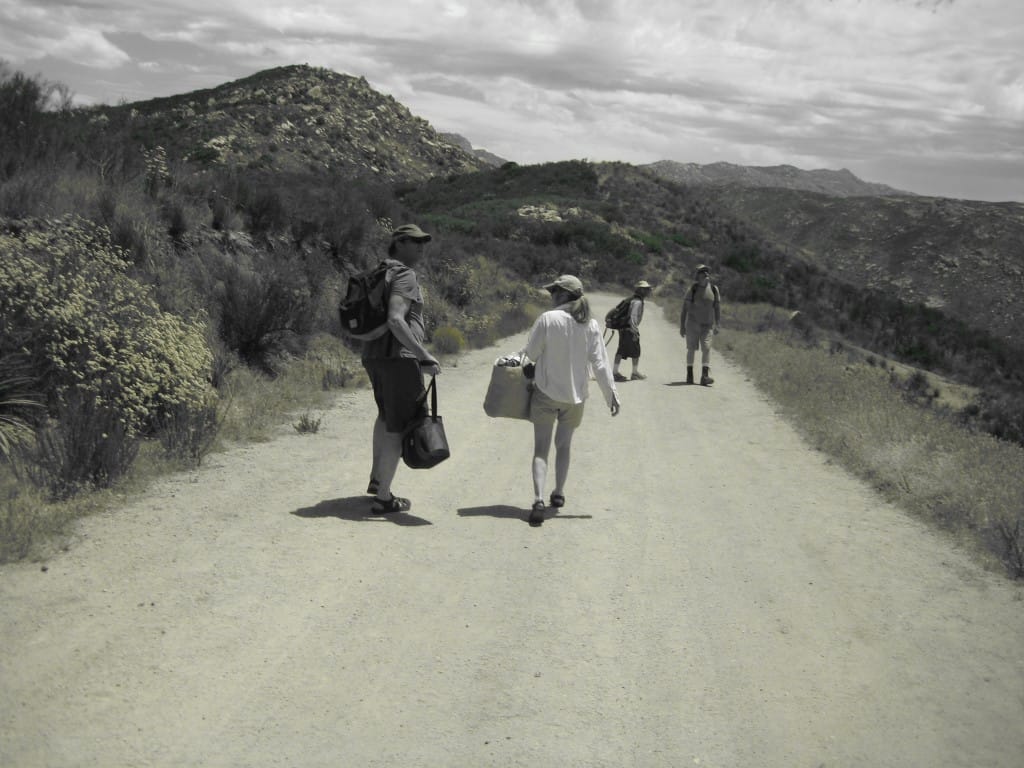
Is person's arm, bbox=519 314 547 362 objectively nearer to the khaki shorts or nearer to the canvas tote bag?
the canvas tote bag

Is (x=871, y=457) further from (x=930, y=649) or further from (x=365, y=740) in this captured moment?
(x=365, y=740)

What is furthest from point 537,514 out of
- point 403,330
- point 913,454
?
point 913,454

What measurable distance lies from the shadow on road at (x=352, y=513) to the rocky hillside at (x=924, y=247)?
268 feet

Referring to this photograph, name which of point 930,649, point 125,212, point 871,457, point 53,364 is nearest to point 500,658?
point 930,649

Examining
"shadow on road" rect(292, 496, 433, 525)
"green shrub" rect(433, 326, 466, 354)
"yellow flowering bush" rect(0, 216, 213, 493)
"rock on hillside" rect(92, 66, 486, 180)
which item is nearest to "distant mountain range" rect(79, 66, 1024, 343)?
"rock on hillside" rect(92, 66, 486, 180)

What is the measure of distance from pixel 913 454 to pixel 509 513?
4885 millimetres

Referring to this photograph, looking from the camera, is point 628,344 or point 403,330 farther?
point 628,344

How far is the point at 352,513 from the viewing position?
271 inches

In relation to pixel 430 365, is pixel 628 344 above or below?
below

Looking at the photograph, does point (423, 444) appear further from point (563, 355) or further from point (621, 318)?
Answer: point (621, 318)

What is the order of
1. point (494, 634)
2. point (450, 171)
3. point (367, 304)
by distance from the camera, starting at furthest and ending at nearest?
point (450, 171) < point (367, 304) < point (494, 634)

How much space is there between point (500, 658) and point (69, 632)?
212 centimetres

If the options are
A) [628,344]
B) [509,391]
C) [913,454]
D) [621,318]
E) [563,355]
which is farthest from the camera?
[628,344]

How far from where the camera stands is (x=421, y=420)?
21.8ft
